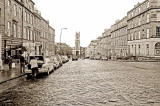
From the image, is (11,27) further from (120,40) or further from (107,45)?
(107,45)

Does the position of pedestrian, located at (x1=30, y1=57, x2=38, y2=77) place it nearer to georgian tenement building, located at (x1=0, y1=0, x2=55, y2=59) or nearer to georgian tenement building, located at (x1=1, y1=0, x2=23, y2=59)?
georgian tenement building, located at (x1=0, y1=0, x2=55, y2=59)

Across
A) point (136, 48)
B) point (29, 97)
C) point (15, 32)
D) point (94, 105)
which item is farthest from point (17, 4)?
point (136, 48)

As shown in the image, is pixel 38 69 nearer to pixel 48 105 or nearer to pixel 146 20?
pixel 48 105

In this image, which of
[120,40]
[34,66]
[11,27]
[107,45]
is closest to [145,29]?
[120,40]

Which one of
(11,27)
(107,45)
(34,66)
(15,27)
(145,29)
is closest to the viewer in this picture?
(34,66)

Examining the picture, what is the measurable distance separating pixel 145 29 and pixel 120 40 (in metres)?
25.3

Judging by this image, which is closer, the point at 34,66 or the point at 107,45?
the point at 34,66

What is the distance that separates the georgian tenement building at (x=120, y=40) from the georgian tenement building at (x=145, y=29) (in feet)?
28.9

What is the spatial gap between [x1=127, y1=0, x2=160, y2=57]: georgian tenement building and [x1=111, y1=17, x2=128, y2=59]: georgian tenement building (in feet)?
28.9

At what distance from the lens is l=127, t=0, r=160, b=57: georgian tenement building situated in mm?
52406

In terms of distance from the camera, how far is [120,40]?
3206 inches

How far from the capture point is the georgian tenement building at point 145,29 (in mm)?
52406

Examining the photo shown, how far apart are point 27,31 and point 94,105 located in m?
36.6

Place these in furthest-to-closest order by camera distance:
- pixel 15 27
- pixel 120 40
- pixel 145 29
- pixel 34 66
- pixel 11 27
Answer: pixel 120 40
pixel 145 29
pixel 15 27
pixel 11 27
pixel 34 66
